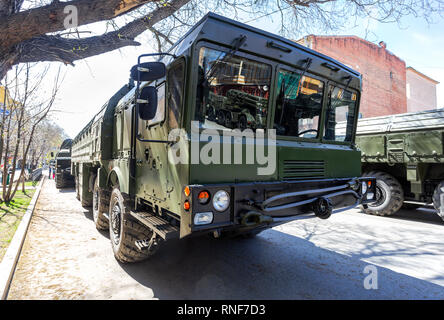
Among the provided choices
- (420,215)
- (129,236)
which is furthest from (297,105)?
(420,215)

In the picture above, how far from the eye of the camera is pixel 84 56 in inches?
228

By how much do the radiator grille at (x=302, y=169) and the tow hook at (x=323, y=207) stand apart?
1.08 feet

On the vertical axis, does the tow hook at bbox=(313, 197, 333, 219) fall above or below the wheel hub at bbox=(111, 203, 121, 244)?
above

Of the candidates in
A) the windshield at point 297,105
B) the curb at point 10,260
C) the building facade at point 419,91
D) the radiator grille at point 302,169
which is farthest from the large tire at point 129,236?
the building facade at point 419,91

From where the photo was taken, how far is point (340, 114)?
12.1 feet

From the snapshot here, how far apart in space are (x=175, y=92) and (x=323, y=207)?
2.00m

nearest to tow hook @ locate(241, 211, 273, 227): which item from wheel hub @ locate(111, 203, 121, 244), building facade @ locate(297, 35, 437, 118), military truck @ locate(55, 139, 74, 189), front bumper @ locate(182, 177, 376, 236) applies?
front bumper @ locate(182, 177, 376, 236)

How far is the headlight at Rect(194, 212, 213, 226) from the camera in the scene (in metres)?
2.16

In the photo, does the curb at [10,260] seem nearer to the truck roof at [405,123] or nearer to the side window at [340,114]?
the side window at [340,114]

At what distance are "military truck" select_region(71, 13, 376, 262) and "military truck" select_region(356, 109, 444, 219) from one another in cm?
341

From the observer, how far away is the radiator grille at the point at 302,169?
9.55ft

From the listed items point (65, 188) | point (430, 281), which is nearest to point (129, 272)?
point (430, 281)

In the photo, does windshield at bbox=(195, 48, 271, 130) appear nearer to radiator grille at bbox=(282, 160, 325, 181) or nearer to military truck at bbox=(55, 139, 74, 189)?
radiator grille at bbox=(282, 160, 325, 181)
